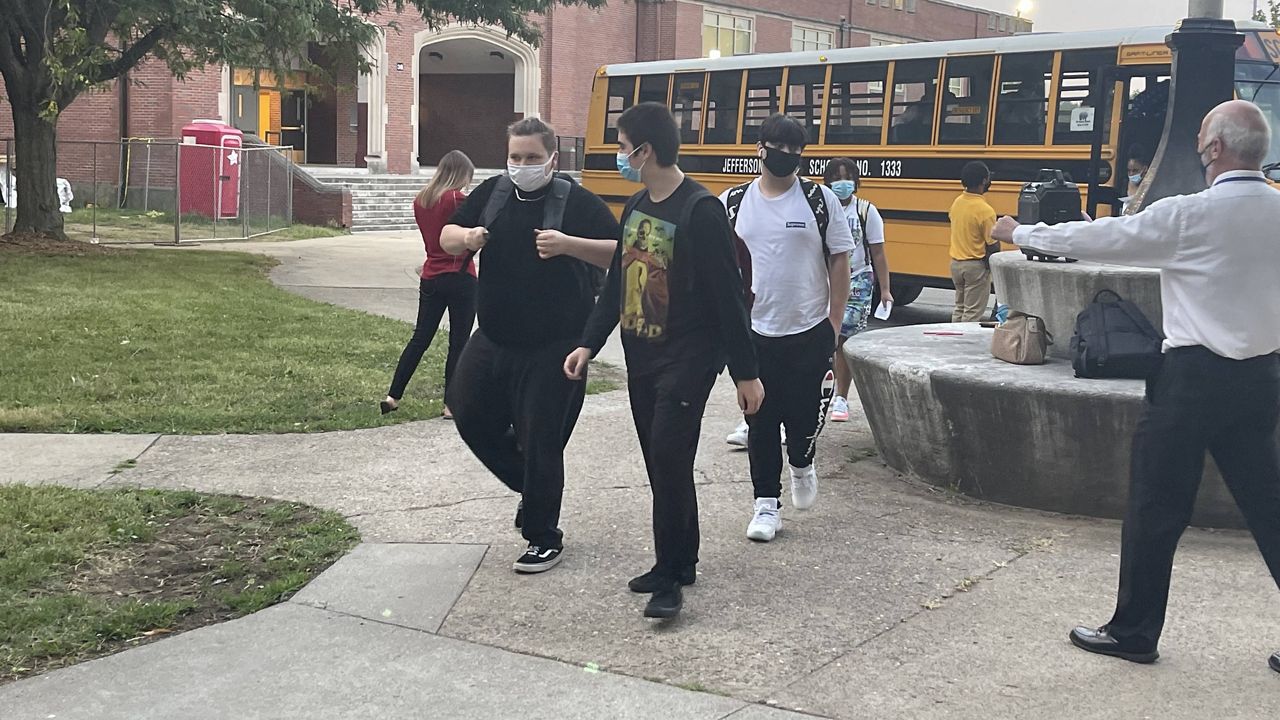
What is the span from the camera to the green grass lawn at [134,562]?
4.79 metres

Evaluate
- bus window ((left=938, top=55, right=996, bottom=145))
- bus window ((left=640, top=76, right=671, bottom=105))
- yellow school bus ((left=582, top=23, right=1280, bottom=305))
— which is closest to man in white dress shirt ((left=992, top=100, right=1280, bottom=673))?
yellow school bus ((left=582, top=23, right=1280, bottom=305))

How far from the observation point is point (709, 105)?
57.8ft

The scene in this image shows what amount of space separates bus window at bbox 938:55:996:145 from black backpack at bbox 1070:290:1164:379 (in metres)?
8.85

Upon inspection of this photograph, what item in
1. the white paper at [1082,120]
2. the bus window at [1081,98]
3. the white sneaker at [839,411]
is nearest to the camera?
the white sneaker at [839,411]

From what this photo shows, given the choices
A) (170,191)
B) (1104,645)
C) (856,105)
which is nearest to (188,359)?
(1104,645)

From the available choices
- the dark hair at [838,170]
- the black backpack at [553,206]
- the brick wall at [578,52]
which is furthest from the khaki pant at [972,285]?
the brick wall at [578,52]

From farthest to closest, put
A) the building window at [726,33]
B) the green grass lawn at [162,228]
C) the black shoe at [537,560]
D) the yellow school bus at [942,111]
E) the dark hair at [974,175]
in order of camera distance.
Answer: the building window at [726,33] < the green grass lawn at [162,228] < the yellow school bus at [942,111] < the dark hair at [974,175] < the black shoe at [537,560]

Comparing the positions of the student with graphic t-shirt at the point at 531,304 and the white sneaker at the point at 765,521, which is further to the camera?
the white sneaker at the point at 765,521

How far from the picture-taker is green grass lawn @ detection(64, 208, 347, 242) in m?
24.7

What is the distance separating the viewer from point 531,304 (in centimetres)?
538

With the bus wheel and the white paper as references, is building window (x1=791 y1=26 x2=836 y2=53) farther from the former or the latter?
the white paper

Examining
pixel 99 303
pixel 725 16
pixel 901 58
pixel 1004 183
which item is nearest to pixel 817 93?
pixel 901 58

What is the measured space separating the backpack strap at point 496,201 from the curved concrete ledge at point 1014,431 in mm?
2484

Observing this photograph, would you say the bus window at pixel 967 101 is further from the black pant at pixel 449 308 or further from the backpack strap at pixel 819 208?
the backpack strap at pixel 819 208
